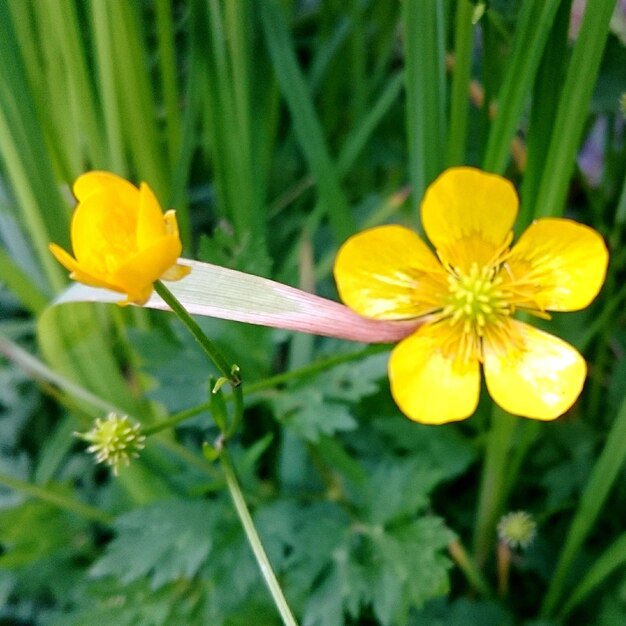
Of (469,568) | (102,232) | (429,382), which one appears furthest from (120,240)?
(469,568)

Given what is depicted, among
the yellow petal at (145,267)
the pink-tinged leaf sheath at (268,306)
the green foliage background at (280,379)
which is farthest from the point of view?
the green foliage background at (280,379)

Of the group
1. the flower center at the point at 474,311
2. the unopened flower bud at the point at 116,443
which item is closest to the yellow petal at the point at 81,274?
the unopened flower bud at the point at 116,443

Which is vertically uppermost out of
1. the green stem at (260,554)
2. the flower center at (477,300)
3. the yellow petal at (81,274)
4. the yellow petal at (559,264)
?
the yellow petal at (81,274)

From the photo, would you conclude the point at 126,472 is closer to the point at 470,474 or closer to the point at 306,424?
the point at 306,424

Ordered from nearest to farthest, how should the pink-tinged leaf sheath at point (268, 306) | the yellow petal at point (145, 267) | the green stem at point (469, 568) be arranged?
the yellow petal at point (145, 267)
the pink-tinged leaf sheath at point (268, 306)
the green stem at point (469, 568)

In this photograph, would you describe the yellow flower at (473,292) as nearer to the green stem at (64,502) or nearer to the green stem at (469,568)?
the green stem at (469,568)

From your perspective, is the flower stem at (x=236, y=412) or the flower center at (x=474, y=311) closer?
the flower stem at (x=236, y=412)
